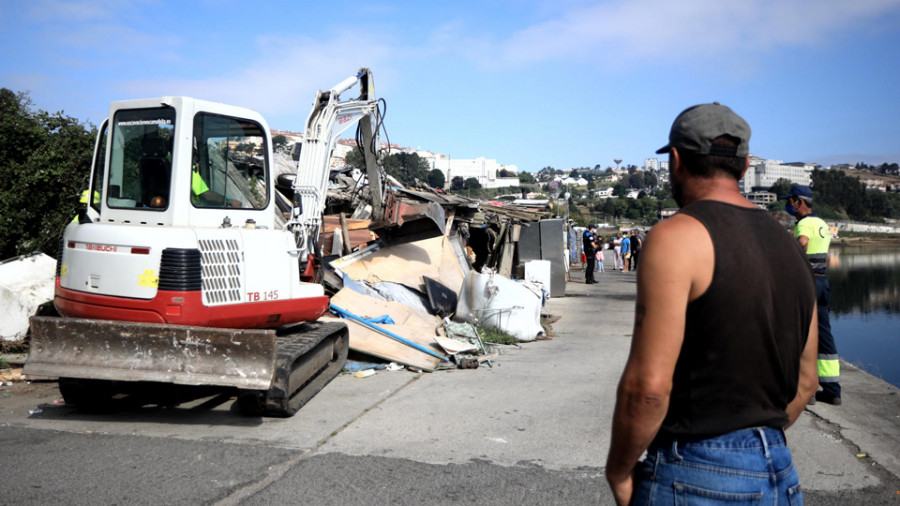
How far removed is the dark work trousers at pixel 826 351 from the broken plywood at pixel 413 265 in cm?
720

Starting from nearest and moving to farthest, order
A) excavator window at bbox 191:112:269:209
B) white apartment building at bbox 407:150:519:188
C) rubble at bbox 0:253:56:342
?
excavator window at bbox 191:112:269:209
rubble at bbox 0:253:56:342
white apartment building at bbox 407:150:519:188

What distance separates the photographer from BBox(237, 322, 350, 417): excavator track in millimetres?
5793

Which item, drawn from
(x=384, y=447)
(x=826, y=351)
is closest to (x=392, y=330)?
(x=384, y=447)

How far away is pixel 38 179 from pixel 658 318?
1107cm

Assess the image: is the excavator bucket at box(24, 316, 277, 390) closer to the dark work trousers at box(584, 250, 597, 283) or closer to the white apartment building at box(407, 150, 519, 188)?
the dark work trousers at box(584, 250, 597, 283)

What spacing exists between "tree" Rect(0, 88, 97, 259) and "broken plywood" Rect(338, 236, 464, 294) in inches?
177

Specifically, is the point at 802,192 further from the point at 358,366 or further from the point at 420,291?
the point at 420,291

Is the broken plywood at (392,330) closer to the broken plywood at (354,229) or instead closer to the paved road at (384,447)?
the paved road at (384,447)

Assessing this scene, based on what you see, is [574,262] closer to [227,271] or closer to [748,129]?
[227,271]

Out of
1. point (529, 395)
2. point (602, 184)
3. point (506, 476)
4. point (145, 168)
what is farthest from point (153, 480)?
point (602, 184)

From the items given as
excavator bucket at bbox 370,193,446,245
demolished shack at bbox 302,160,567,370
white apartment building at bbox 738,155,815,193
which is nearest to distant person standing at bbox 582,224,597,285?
demolished shack at bbox 302,160,567,370

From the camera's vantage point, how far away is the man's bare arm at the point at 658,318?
6.03 ft

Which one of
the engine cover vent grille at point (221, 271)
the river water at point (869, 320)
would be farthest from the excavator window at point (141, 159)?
the river water at point (869, 320)

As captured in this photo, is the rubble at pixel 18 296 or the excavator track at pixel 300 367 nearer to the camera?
the excavator track at pixel 300 367
